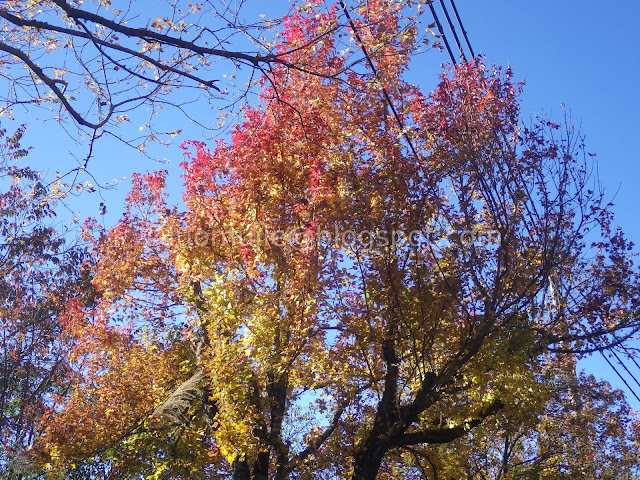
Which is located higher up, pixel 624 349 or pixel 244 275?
pixel 624 349

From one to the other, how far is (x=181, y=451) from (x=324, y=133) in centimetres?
742

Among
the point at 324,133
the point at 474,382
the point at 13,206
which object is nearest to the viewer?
the point at 474,382

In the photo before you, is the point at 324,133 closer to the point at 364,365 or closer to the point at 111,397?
the point at 364,365

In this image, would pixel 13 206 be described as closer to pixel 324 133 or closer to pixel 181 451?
pixel 181 451

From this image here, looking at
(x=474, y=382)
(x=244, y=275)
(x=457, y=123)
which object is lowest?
(x=474, y=382)

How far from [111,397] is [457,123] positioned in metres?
9.48

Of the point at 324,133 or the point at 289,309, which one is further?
the point at 324,133

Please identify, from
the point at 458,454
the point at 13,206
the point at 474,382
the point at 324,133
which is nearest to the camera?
the point at 474,382

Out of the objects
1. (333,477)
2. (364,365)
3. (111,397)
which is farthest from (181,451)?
(364,365)

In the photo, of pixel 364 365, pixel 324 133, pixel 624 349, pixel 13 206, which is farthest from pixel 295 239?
pixel 13 206

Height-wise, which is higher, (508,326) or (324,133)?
(324,133)

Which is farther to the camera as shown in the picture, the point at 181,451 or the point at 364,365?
the point at 181,451

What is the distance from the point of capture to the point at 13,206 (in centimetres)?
1652

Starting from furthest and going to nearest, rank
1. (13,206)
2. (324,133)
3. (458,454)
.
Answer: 1. (13,206)
2. (458,454)
3. (324,133)
